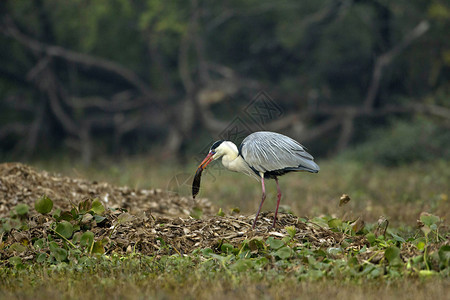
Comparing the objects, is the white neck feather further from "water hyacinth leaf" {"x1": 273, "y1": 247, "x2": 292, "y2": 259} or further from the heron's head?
"water hyacinth leaf" {"x1": 273, "y1": 247, "x2": 292, "y2": 259}

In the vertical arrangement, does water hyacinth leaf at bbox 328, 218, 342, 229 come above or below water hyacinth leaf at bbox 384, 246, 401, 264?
above

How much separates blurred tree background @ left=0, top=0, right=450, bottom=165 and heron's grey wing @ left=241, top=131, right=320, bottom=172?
11.6m

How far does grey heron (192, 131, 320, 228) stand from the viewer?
5.01 m

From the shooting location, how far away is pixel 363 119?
64.5 feet

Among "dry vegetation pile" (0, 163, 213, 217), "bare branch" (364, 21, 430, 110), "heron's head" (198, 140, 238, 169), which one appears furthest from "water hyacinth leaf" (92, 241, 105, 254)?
"bare branch" (364, 21, 430, 110)

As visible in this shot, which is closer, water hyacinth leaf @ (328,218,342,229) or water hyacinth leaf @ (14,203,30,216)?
water hyacinth leaf @ (328,218,342,229)

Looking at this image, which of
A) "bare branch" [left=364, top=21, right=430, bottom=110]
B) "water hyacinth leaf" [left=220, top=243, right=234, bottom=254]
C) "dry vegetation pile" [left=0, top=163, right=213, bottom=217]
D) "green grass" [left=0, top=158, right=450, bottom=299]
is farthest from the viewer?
"bare branch" [left=364, top=21, right=430, bottom=110]

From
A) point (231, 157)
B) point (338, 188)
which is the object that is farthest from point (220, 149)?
point (338, 188)

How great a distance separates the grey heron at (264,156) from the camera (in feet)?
16.4

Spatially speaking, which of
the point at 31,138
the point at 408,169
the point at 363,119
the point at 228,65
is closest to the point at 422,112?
the point at 363,119

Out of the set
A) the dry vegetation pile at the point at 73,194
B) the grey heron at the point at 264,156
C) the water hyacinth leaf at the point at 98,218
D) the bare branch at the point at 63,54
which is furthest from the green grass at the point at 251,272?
the bare branch at the point at 63,54

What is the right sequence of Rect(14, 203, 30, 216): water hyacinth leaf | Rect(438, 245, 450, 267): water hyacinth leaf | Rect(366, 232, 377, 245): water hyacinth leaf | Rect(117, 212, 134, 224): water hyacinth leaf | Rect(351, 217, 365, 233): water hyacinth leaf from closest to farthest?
1. Rect(438, 245, 450, 267): water hyacinth leaf
2. Rect(366, 232, 377, 245): water hyacinth leaf
3. Rect(117, 212, 134, 224): water hyacinth leaf
4. Rect(351, 217, 365, 233): water hyacinth leaf
5. Rect(14, 203, 30, 216): water hyacinth leaf

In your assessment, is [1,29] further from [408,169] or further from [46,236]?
[46,236]

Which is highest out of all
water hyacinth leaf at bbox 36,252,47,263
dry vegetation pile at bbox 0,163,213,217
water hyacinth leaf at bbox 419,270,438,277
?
dry vegetation pile at bbox 0,163,213,217
